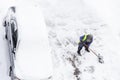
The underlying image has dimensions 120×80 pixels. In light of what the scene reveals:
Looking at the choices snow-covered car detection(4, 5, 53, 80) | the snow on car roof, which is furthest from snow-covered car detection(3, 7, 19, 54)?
the snow on car roof

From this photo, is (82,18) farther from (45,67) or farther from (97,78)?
(45,67)

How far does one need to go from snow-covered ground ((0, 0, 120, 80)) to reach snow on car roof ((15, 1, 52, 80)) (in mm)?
1152

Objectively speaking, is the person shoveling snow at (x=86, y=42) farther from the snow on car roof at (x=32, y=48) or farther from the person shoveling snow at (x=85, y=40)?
the snow on car roof at (x=32, y=48)

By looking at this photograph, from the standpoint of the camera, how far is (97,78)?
35.1 ft

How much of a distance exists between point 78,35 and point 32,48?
3.21 meters

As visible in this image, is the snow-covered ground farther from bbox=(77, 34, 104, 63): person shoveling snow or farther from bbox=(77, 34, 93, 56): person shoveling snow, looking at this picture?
bbox=(77, 34, 93, 56): person shoveling snow

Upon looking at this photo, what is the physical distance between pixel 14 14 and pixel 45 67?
258cm

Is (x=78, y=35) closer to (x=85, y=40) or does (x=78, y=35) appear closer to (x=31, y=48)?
(x=85, y=40)

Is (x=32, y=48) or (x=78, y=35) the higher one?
(x=78, y=35)

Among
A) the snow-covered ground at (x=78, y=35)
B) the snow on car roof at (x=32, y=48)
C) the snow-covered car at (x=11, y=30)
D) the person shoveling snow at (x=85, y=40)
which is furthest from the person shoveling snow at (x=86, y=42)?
the snow-covered car at (x=11, y=30)

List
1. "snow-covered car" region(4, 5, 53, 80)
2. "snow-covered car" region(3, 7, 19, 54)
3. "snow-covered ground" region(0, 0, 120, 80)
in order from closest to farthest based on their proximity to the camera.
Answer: "snow-covered car" region(4, 5, 53, 80), "snow-covered car" region(3, 7, 19, 54), "snow-covered ground" region(0, 0, 120, 80)

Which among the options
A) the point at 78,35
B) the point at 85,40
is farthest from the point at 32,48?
the point at 78,35

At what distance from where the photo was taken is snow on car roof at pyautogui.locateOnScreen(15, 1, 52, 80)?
30.1 ft

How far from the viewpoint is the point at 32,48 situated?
9664mm
